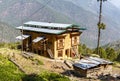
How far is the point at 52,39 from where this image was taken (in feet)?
163

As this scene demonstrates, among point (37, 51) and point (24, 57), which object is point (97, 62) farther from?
point (37, 51)

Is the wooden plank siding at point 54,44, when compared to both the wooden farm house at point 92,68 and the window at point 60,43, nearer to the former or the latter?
the window at point 60,43

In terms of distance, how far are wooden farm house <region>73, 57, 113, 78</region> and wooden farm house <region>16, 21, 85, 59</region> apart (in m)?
8.88

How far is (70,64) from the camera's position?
46250 millimetres

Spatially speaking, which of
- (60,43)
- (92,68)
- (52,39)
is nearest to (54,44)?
(52,39)

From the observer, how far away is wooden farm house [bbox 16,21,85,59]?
49812 millimetres

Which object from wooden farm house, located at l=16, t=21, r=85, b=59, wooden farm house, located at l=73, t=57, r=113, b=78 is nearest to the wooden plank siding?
wooden farm house, located at l=16, t=21, r=85, b=59

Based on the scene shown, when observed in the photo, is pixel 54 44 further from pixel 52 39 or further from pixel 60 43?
pixel 60 43

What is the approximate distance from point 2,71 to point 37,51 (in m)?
29.5

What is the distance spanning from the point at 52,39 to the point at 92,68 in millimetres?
12240

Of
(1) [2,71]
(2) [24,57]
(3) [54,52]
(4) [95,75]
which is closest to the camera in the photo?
(1) [2,71]

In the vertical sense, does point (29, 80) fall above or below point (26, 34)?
below

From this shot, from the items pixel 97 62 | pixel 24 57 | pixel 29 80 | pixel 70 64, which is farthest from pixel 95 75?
pixel 29 80

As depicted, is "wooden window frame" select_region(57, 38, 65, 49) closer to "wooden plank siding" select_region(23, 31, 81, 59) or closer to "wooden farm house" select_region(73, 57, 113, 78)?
"wooden plank siding" select_region(23, 31, 81, 59)
